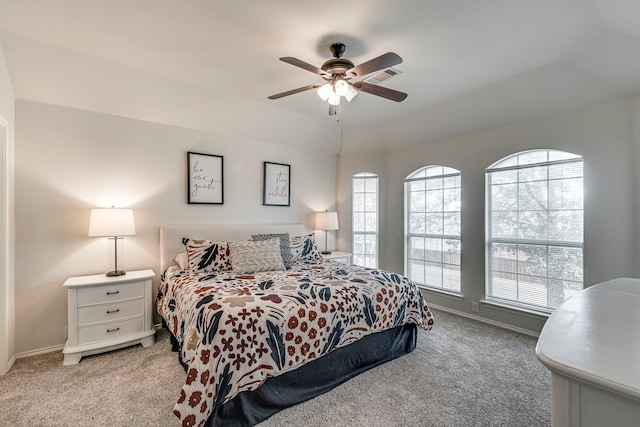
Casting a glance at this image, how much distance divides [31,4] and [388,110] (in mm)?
3504

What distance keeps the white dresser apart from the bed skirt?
163 centimetres

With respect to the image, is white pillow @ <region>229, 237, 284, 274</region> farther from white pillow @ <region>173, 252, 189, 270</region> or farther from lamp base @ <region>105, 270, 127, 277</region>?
lamp base @ <region>105, 270, 127, 277</region>

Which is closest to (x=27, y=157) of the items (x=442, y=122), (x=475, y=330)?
(x=442, y=122)

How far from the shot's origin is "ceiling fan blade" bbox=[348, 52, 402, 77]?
1.94m

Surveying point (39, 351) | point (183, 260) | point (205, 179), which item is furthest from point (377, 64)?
point (39, 351)

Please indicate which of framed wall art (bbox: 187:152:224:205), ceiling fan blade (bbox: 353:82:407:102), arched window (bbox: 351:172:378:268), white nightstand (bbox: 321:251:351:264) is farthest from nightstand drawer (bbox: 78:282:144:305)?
arched window (bbox: 351:172:378:268)

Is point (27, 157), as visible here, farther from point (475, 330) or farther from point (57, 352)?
point (475, 330)

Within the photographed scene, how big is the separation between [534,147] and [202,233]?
403 centimetres

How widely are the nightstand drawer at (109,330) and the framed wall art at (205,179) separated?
1.48 metres

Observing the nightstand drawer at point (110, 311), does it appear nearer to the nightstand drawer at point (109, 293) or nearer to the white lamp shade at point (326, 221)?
the nightstand drawer at point (109, 293)

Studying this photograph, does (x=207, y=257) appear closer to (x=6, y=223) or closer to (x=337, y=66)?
(x=6, y=223)

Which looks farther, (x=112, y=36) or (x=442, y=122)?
(x=442, y=122)

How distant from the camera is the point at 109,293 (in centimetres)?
280

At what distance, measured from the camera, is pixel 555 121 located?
321 cm
